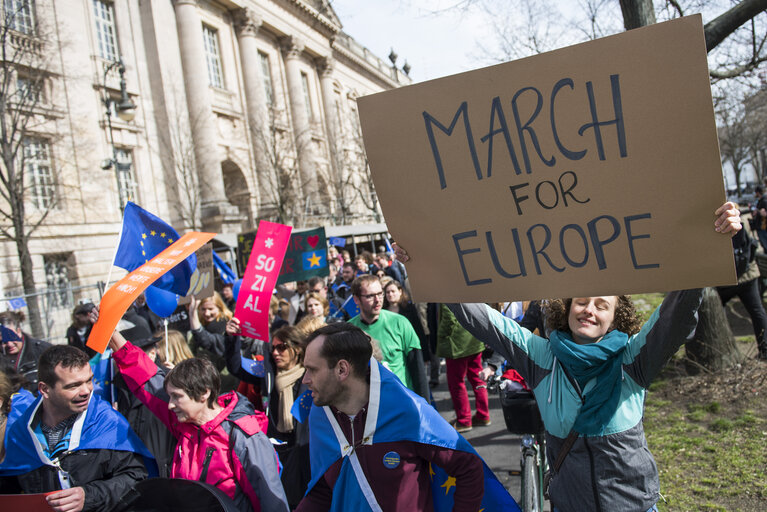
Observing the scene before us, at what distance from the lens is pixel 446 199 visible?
2.02 metres

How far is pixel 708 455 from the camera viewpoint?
393 cm

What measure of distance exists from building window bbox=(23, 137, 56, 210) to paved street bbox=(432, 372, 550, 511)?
1701 centimetres

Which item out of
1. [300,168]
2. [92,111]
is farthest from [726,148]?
[92,111]

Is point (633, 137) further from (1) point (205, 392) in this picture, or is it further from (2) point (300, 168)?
(2) point (300, 168)

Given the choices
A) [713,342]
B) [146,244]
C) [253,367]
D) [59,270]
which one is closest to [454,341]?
[253,367]

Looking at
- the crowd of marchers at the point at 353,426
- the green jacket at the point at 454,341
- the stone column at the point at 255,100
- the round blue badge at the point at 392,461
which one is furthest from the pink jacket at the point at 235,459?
the stone column at the point at 255,100

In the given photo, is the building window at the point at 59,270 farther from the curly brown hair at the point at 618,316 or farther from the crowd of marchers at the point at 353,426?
the curly brown hair at the point at 618,316

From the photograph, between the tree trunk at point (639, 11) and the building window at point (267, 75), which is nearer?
the tree trunk at point (639, 11)

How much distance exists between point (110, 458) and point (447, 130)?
233 centimetres

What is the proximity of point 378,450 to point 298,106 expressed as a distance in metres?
34.8

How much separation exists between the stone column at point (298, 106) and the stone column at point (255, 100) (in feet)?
11.9

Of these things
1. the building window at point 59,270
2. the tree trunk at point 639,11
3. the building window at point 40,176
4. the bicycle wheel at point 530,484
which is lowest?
the bicycle wheel at point 530,484

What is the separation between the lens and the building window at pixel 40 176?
56.5ft

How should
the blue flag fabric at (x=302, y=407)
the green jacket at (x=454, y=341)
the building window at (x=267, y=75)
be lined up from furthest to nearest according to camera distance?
the building window at (x=267, y=75), the green jacket at (x=454, y=341), the blue flag fabric at (x=302, y=407)
